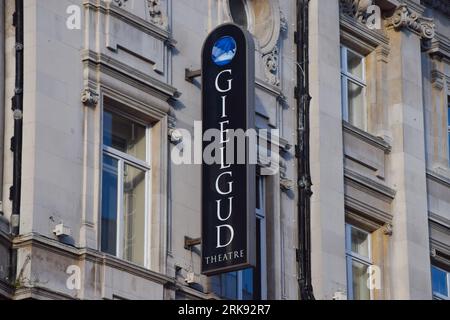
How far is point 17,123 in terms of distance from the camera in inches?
1102

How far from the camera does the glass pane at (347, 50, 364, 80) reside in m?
36.8

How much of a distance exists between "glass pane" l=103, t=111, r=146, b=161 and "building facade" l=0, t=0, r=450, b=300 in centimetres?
3

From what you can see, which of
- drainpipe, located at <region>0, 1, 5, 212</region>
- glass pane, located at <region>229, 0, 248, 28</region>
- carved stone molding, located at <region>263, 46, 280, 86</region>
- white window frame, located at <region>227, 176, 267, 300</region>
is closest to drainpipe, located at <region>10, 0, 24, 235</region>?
drainpipe, located at <region>0, 1, 5, 212</region>

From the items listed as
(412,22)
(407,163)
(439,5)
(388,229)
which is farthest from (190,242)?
(439,5)

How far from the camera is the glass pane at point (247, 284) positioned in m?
31.7

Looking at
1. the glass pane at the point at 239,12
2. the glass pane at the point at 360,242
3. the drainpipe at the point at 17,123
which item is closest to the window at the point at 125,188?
the drainpipe at the point at 17,123

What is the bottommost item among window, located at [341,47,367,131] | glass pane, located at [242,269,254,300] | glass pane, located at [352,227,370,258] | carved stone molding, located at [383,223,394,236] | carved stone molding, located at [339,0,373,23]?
glass pane, located at [242,269,254,300]

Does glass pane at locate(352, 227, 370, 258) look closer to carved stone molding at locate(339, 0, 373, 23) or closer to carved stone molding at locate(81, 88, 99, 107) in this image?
carved stone molding at locate(339, 0, 373, 23)

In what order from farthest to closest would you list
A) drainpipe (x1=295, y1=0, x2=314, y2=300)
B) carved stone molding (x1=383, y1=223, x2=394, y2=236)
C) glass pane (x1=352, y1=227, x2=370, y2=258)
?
1. carved stone molding (x1=383, y1=223, x2=394, y2=236)
2. glass pane (x1=352, y1=227, x2=370, y2=258)
3. drainpipe (x1=295, y1=0, x2=314, y2=300)

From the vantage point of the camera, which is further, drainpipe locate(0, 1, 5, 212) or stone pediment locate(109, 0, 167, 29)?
stone pediment locate(109, 0, 167, 29)

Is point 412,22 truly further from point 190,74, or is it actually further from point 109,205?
point 109,205

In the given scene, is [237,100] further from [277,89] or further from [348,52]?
[348,52]

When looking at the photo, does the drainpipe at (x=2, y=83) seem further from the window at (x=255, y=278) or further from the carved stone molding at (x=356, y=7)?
the carved stone molding at (x=356, y=7)
